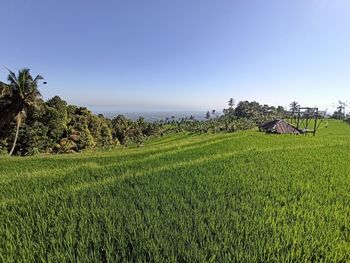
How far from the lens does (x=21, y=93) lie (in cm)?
2358

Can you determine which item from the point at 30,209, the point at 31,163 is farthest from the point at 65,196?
the point at 31,163

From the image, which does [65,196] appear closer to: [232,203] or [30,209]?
[30,209]

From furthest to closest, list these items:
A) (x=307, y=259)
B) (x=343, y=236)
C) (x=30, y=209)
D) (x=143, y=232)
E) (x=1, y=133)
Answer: (x=1, y=133) → (x=30, y=209) → (x=343, y=236) → (x=143, y=232) → (x=307, y=259)

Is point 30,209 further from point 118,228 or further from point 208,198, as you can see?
point 208,198

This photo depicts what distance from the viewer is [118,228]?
10.6 ft

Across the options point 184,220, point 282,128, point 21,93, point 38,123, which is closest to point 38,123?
point 38,123

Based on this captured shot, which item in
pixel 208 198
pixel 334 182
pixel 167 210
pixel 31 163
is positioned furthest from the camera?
pixel 31 163

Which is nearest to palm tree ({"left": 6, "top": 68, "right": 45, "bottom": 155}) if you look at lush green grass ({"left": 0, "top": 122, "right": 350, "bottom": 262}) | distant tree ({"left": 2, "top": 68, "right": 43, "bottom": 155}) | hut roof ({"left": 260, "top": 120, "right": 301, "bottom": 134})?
distant tree ({"left": 2, "top": 68, "right": 43, "bottom": 155})

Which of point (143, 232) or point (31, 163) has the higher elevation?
point (143, 232)

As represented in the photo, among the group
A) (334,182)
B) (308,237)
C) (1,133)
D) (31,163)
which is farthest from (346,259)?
(1,133)

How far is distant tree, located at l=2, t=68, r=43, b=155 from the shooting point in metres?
23.7

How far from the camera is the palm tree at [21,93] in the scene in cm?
2369

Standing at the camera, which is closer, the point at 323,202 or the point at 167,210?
the point at 167,210

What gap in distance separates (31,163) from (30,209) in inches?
343
